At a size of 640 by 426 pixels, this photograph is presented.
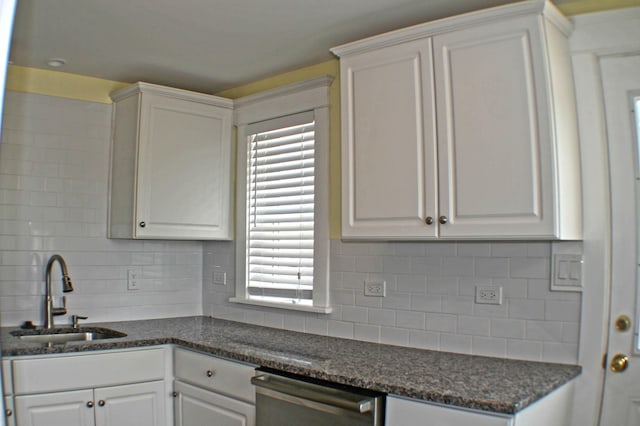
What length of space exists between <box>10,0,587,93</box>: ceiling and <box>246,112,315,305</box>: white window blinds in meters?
0.42

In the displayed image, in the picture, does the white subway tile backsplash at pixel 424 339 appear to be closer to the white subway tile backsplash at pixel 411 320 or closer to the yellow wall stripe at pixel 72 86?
the white subway tile backsplash at pixel 411 320

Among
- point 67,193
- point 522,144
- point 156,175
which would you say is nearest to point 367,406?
point 522,144

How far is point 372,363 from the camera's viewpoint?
2238 millimetres

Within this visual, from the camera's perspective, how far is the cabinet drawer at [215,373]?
2473 mm

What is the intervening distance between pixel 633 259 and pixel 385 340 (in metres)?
1.17

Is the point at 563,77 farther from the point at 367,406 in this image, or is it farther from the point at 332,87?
the point at 367,406

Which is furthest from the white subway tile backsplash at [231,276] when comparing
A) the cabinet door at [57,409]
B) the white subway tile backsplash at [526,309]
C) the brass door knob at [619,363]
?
the cabinet door at [57,409]

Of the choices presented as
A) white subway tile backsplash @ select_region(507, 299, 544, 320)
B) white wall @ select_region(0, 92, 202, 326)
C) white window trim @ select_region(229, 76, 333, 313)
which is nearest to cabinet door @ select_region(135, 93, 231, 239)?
white window trim @ select_region(229, 76, 333, 313)

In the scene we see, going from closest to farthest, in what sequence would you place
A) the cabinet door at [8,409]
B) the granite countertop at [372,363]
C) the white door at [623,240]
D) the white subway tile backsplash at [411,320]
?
the cabinet door at [8,409]
the granite countertop at [372,363]
the white door at [623,240]
the white subway tile backsplash at [411,320]

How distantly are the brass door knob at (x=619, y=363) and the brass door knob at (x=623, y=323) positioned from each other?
0.10 meters

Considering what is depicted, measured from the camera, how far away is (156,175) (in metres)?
3.26

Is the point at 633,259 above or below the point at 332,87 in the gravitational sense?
below

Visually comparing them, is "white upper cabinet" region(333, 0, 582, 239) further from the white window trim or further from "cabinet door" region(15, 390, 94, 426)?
"cabinet door" region(15, 390, 94, 426)

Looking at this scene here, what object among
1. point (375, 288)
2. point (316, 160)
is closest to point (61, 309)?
point (316, 160)
